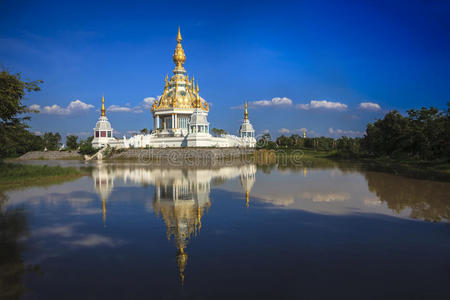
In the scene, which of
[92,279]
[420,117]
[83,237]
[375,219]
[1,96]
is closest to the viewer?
[92,279]

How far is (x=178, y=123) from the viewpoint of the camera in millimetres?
61438

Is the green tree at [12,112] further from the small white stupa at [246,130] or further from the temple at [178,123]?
the small white stupa at [246,130]

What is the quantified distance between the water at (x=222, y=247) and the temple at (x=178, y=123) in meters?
39.4

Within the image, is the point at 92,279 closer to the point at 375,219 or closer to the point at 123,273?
the point at 123,273

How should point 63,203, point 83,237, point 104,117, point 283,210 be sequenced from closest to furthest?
point 83,237 → point 283,210 → point 63,203 → point 104,117

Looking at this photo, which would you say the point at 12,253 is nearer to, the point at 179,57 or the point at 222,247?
the point at 222,247

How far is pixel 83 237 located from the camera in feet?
28.2

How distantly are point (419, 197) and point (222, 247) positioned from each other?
11491 mm

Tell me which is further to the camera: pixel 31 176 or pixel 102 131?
pixel 102 131

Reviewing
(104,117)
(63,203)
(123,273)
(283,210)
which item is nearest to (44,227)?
(63,203)

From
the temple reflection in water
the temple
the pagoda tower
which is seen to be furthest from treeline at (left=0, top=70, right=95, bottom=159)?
the pagoda tower

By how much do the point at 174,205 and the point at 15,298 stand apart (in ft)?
23.6

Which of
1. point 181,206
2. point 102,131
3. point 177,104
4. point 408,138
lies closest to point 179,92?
point 177,104

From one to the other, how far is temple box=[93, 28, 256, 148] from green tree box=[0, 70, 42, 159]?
30.4 metres
